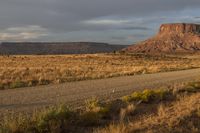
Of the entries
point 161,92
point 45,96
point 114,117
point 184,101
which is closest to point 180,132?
point 114,117

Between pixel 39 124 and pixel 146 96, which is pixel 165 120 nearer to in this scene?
pixel 39 124

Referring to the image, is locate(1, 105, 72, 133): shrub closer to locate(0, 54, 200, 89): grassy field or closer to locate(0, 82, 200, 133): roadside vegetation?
locate(0, 82, 200, 133): roadside vegetation

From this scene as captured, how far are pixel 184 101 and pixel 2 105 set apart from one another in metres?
6.94

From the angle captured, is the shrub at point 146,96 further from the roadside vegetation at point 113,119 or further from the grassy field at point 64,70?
the grassy field at point 64,70

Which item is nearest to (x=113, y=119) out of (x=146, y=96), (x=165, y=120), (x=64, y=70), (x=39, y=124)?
(x=165, y=120)

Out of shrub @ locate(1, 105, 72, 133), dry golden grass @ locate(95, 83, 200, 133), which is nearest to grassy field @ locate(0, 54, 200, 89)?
dry golden grass @ locate(95, 83, 200, 133)

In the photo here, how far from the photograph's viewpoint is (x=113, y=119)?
39.2 feet

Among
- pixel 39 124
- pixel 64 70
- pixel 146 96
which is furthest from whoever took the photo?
pixel 64 70

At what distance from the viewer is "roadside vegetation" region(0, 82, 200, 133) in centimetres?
988

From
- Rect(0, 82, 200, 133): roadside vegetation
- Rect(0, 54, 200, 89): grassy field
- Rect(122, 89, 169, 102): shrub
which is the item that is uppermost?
Rect(0, 82, 200, 133): roadside vegetation

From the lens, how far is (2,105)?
15.0 m

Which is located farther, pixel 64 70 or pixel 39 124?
pixel 64 70

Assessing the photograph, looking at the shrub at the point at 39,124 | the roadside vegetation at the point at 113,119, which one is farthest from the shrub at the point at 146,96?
the shrub at the point at 39,124

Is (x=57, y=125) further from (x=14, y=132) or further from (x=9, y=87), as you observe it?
(x=9, y=87)
